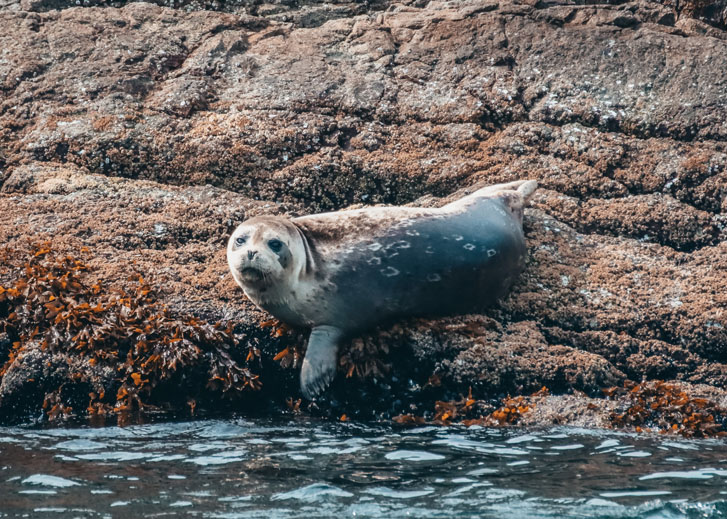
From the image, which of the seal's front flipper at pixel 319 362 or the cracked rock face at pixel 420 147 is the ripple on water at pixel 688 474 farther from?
the seal's front flipper at pixel 319 362

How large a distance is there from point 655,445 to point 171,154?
448 centimetres

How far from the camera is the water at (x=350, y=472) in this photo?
3.41m

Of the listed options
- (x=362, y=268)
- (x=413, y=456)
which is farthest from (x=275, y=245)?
(x=413, y=456)

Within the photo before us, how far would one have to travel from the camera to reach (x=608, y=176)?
700 cm

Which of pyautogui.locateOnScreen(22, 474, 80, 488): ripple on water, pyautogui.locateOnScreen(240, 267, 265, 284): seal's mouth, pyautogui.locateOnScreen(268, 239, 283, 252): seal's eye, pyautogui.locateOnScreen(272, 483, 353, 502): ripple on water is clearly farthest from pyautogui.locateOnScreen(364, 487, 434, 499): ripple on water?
pyautogui.locateOnScreen(268, 239, 283, 252): seal's eye

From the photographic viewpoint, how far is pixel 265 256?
16.8 ft

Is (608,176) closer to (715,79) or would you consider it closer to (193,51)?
(715,79)

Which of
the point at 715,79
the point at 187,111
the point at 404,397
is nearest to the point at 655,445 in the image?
the point at 404,397

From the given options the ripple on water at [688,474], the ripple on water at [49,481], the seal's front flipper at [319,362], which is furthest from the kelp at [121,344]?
the ripple on water at [688,474]

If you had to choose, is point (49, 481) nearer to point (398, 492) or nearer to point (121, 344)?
point (398, 492)

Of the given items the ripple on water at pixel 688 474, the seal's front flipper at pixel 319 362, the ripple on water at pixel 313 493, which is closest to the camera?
the ripple on water at pixel 313 493

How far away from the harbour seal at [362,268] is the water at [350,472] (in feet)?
2.30

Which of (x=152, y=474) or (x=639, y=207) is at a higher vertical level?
(x=639, y=207)

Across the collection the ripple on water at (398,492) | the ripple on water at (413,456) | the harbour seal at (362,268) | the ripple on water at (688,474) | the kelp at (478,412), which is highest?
the harbour seal at (362,268)
